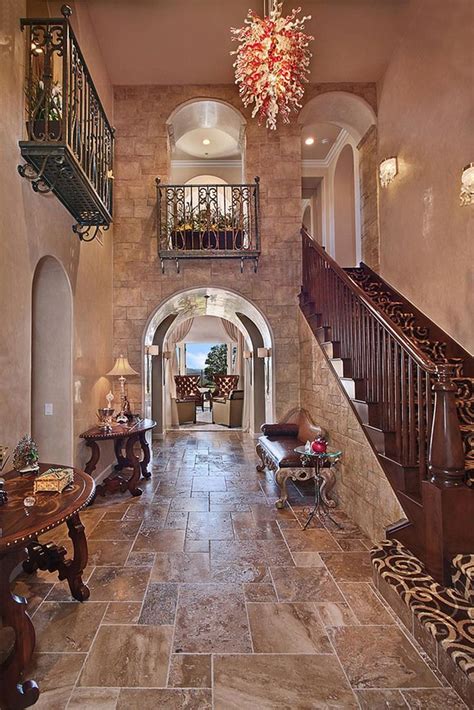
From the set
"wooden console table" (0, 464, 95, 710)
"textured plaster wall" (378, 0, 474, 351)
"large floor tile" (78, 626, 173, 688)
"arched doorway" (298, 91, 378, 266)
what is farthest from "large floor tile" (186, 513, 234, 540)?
"arched doorway" (298, 91, 378, 266)

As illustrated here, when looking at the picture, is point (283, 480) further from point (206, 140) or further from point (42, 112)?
point (206, 140)

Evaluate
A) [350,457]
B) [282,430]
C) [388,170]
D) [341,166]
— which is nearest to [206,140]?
[341,166]

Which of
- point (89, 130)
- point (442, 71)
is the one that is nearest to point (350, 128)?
point (442, 71)

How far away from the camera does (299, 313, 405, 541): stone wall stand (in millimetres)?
3242

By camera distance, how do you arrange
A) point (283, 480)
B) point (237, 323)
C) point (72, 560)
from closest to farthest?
1. point (72, 560)
2. point (283, 480)
3. point (237, 323)

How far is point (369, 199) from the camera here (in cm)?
698

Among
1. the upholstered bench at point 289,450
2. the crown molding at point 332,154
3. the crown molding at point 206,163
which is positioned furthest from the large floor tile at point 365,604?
the crown molding at point 206,163

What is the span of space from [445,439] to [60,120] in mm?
3711

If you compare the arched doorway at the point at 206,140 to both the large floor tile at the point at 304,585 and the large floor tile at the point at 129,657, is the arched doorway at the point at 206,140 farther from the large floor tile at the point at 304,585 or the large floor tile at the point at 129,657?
the large floor tile at the point at 129,657

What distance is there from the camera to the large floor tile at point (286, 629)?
217 cm

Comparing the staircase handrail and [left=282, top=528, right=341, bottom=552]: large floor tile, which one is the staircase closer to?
the staircase handrail

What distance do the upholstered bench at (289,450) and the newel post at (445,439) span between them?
1.82 meters

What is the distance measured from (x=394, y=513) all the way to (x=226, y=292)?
179 inches

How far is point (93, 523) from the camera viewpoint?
3938mm
